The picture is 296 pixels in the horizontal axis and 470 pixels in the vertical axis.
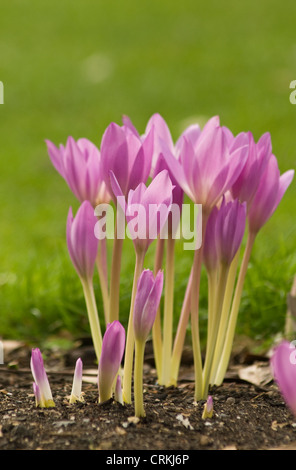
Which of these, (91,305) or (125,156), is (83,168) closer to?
(125,156)

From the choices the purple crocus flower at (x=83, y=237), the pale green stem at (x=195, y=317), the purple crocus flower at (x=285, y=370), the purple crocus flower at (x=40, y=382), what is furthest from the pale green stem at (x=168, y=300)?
the purple crocus flower at (x=285, y=370)

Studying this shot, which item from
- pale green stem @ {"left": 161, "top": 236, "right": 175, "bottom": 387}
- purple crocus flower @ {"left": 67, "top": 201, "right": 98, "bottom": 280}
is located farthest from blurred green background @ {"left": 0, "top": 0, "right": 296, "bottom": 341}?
purple crocus flower @ {"left": 67, "top": 201, "right": 98, "bottom": 280}

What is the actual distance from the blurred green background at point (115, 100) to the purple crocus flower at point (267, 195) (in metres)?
0.73

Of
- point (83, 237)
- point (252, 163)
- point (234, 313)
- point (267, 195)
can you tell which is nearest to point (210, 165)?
point (252, 163)

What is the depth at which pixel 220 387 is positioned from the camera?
1.76 m

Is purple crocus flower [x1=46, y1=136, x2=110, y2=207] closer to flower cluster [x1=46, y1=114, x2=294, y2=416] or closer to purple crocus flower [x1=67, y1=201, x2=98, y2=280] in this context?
flower cluster [x1=46, y1=114, x2=294, y2=416]

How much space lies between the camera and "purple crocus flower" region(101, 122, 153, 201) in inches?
58.0

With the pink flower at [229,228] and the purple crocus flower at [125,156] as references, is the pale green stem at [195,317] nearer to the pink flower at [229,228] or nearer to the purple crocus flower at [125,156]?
the pink flower at [229,228]

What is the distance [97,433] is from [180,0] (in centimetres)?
1234

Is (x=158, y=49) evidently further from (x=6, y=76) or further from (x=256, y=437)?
(x=256, y=437)

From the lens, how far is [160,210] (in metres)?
1.34

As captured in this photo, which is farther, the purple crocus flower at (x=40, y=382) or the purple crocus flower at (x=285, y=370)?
the purple crocus flower at (x=40, y=382)

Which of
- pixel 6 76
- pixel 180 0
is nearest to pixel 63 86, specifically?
pixel 6 76

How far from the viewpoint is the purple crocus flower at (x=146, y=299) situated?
1.30 meters
